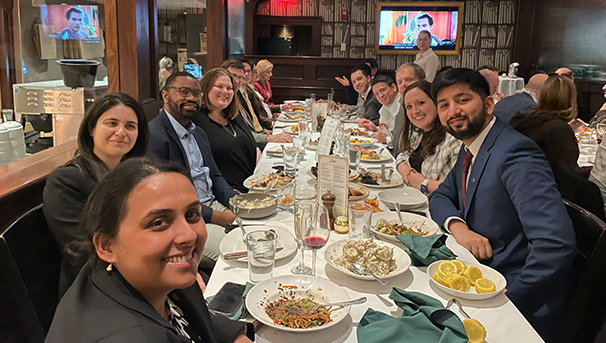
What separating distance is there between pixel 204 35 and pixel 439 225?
5.72m

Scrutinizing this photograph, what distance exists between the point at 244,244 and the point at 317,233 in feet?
1.11

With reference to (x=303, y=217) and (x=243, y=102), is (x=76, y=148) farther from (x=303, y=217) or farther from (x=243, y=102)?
(x=243, y=102)

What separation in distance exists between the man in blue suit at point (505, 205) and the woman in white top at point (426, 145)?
439 mm

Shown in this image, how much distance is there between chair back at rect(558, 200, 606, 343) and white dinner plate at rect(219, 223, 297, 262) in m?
1.02

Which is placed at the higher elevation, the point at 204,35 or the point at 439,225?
the point at 204,35

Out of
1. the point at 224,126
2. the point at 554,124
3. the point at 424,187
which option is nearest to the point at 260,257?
Answer: the point at 424,187

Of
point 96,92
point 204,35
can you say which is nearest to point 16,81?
point 96,92

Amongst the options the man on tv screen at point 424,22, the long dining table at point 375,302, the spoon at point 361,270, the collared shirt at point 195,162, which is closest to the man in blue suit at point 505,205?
the long dining table at point 375,302

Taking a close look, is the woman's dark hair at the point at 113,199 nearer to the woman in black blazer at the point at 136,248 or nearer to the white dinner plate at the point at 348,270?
the woman in black blazer at the point at 136,248

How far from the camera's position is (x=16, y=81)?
250 cm

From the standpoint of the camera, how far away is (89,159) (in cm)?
187

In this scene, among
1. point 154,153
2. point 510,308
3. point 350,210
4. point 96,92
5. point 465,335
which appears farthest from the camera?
point 96,92

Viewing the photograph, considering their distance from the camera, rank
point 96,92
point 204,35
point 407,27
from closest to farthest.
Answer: point 96,92, point 204,35, point 407,27

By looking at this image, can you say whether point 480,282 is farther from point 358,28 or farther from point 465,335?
point 358,28
